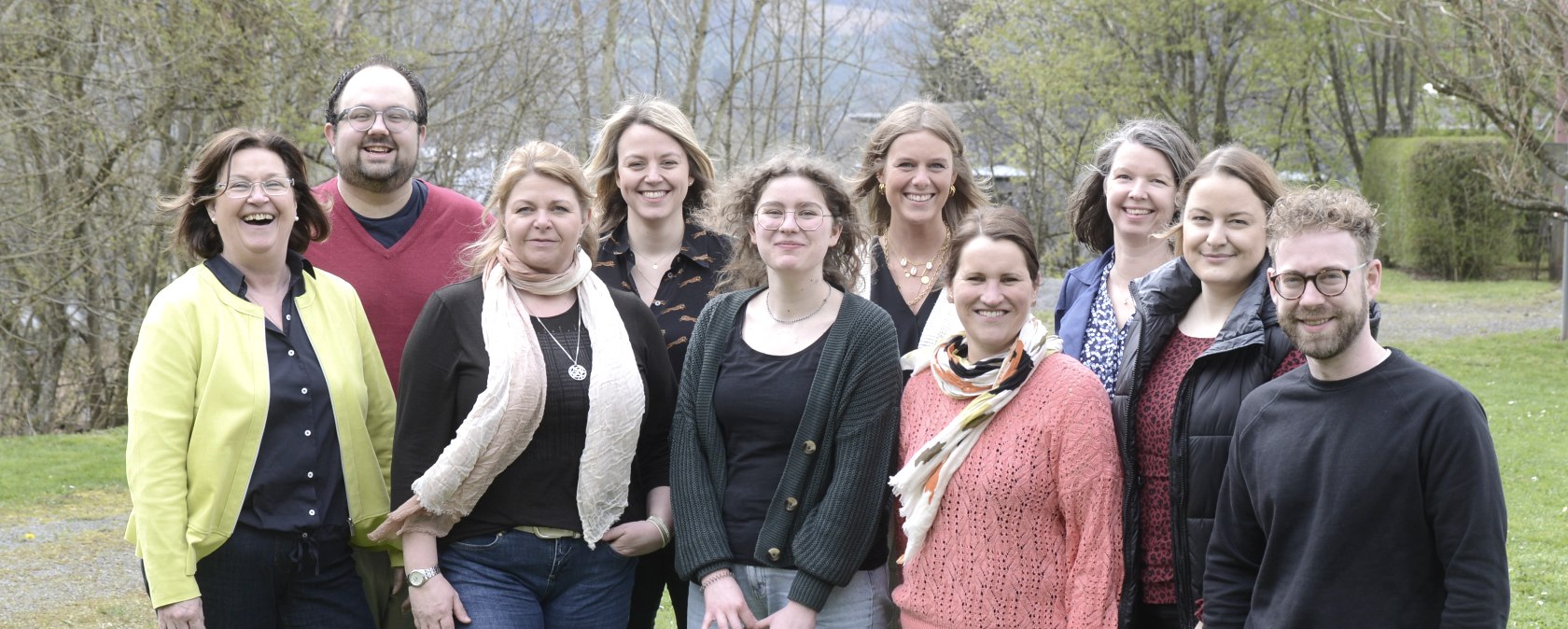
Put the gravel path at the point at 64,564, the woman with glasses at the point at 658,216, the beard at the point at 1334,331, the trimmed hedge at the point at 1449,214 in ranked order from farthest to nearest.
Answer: the trimmed hedge at the point at 1449,214 → the gravel path at the point at 64,564 → the woman with glasses at the point at 658,216 → the beard at the point at 1334,331

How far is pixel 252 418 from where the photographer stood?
11.3 ft

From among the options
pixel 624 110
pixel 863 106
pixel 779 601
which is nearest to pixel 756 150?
pixel 863 106

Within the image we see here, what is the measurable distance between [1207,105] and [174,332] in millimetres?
20130

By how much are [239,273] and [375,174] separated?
2.37 ft

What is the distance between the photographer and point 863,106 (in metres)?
22.5

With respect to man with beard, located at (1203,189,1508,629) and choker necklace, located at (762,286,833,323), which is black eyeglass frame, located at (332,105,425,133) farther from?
man with beard, located at (1203,189,1508,629)

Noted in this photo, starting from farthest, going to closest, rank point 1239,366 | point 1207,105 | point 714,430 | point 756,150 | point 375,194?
point 1207,105, point 756,150, point 375,194, point 714,430, point 1239,366

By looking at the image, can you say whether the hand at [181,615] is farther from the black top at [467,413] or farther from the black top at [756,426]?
the black top at [756,426]

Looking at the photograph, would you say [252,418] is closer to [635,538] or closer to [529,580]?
[529,580]

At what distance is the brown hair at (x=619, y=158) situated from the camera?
14.5 ft

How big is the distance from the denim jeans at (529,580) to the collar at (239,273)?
864 mm

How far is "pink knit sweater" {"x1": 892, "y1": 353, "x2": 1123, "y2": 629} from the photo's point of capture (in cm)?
316

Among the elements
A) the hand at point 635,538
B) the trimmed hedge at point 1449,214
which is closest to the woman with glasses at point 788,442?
the hand at point 635,538

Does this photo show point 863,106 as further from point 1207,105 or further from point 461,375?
point 461,375
